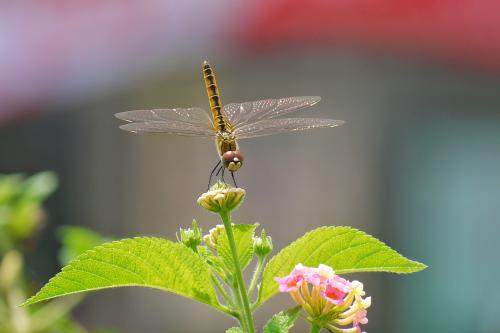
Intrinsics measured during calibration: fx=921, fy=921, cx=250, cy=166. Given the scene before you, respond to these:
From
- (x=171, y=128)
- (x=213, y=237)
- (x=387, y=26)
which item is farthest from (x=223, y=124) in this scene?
(x=387, y=26)

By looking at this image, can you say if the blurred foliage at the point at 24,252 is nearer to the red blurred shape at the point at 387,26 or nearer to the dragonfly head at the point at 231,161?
the dragonfly head at the point at 231,161

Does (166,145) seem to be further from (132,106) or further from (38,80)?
(38,80)

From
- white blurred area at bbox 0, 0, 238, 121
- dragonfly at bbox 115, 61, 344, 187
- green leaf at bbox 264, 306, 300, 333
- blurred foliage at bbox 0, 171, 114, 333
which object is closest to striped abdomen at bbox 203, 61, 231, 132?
dragonfly at bbox 115, 61, 344, 187

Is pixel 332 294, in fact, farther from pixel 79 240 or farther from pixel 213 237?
pixel 79 240

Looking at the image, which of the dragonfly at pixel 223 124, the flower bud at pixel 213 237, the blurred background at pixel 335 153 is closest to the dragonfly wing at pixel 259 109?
the dragonfly at pixel 223 124

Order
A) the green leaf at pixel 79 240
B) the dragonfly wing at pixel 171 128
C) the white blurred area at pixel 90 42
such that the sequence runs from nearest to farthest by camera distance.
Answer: the dragonfly wing at pixel 171 128
the green leaf at pixel 79 240
the white blurred area at pixel 90 42

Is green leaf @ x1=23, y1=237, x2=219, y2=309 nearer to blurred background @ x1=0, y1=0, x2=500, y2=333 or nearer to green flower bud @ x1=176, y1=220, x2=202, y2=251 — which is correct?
green flower bud @ x1=176, y1=220, x2=202, y2=251

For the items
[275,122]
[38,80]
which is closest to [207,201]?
[275,122]
